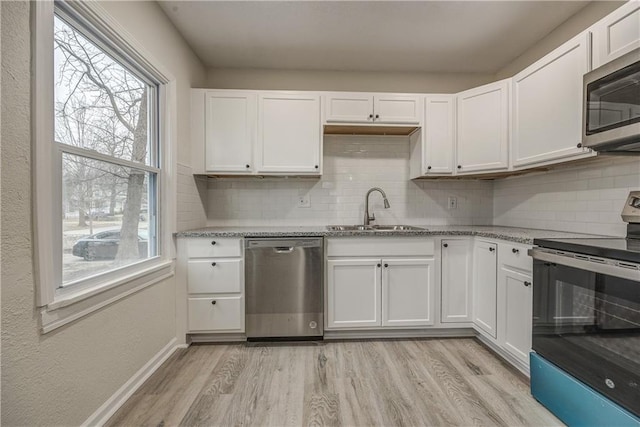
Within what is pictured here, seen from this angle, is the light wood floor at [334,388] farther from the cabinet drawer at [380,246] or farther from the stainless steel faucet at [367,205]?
the stainless steel faucet at [367,205]

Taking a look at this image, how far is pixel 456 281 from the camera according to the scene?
7.57 feet

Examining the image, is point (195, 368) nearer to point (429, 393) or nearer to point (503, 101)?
point (429, 393)

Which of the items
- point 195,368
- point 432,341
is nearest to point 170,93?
point 195,368

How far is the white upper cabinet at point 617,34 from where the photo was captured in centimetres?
138

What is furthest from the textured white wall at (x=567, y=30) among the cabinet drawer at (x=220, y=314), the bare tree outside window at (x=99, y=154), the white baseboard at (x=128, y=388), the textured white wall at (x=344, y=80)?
the white baseboard at (x=128, y=388)

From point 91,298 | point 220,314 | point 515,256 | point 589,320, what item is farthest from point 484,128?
point 91,298

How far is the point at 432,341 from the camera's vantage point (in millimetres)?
2289

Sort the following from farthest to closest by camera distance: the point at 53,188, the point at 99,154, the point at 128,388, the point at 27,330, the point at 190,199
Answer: the point at 190,199
the point at 128,388
the point at 99,154
the point at 53,188
the point at 27,330

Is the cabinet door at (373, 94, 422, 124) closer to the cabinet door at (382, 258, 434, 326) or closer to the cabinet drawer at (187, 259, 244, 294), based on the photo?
the cabinet door at (382, 258, 434, 326)

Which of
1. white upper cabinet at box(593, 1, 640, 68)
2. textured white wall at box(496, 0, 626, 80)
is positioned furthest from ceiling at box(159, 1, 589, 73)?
white upper cabinet at box(593, 1, 640, 68)

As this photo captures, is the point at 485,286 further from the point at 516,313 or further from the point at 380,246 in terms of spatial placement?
the point at 380,246

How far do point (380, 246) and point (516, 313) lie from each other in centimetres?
98

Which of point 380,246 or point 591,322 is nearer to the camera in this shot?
point 591,322

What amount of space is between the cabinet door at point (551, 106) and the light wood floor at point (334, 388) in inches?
58.4
